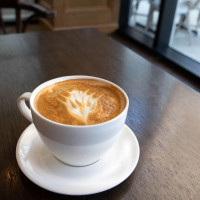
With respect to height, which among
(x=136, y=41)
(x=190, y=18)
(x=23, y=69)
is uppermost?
(x=23, y=69)

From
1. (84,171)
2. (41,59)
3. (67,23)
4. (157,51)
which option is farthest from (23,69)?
(67,23)

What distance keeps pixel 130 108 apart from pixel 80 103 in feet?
0.53

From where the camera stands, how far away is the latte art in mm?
330

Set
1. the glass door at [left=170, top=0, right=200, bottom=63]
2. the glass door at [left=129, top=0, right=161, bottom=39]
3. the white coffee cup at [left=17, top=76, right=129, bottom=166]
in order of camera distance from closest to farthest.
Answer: the white coffee cup at [left=17, top=76, right=129, bottom=166] < the glass door at [left=170, top=0, right=200, bottom=63] < the glass door at [left=129, top=0, right=161, bottom=39]

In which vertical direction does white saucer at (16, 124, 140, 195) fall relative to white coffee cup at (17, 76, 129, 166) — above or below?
below

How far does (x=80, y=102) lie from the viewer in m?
0.35

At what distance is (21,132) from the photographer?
1.34 feet

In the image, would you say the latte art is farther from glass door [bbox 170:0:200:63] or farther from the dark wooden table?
glass door [bbox 170:0:200:63]

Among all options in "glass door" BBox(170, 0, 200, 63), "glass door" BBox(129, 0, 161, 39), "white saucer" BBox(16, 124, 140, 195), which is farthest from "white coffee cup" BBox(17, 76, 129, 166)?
"glass door" BBox(129, 0, 161, 39)

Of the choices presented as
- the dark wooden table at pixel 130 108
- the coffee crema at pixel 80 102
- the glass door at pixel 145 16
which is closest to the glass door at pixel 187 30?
the glass door at pixel 145 16

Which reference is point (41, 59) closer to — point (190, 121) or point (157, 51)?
point (190, 121)

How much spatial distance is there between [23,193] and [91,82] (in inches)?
7.0

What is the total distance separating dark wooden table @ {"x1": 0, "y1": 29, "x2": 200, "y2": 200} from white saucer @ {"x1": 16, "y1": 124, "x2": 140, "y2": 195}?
0.01 meters

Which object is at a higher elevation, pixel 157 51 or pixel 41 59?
pixel 41 59
